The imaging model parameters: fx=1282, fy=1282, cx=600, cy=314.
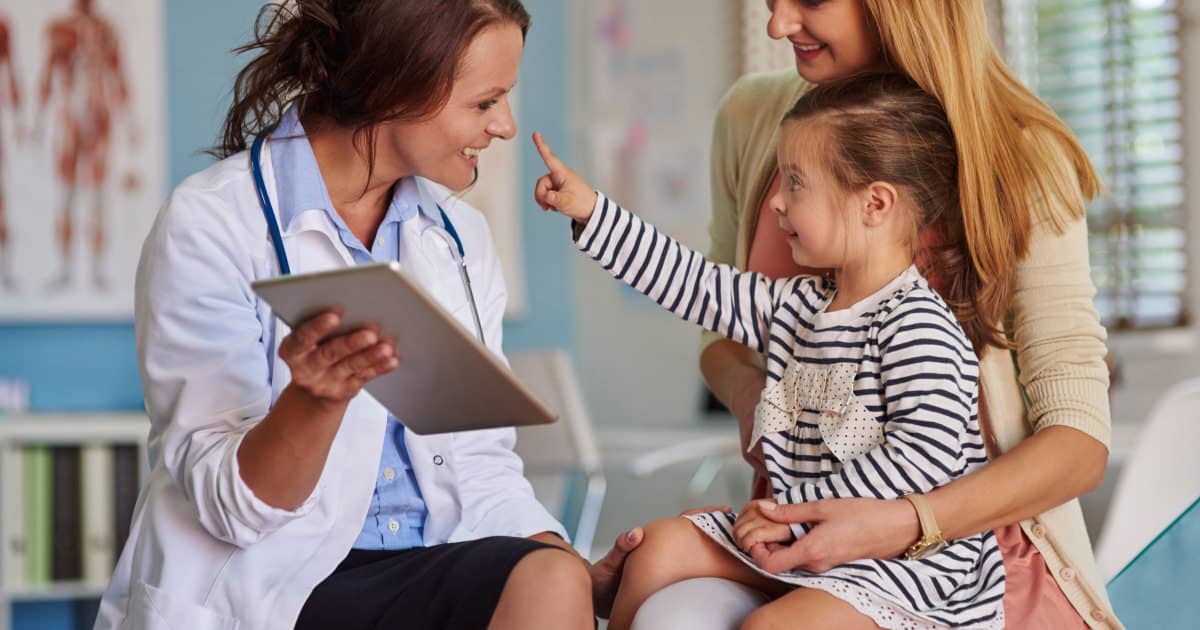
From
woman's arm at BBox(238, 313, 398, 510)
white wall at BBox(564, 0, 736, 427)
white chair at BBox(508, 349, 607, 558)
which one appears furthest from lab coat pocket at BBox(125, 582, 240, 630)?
white wall at BBox(564, 0, 736, 427)

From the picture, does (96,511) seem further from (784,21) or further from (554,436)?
(784,21)

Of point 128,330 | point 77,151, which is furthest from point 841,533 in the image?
point 77,151

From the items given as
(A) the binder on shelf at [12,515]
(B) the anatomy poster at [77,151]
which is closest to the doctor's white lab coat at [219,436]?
(A) the binder on shelf at [12,515]

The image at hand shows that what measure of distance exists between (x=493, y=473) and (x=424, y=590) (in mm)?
298

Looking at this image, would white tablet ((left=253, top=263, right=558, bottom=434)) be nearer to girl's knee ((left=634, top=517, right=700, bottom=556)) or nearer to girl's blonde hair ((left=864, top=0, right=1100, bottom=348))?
girl's knee ((left=634, top=517, right=700, bottom=556))

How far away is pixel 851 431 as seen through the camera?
4.30 feet

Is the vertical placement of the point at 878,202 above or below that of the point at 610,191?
below

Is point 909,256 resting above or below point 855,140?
below

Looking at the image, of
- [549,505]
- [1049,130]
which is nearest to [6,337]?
[549,505]

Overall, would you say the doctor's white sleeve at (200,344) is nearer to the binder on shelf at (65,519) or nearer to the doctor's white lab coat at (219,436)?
the doctor's white lab coat at (219,436)

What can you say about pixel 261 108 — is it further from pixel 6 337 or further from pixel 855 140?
pixel 6 337

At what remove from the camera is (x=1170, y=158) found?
152 inches

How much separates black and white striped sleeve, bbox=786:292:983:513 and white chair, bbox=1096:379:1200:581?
470 mm

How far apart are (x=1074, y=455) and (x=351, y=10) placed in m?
0.93
